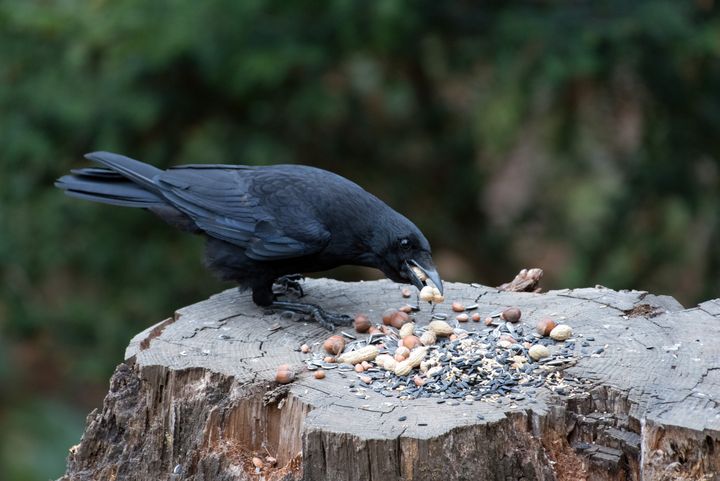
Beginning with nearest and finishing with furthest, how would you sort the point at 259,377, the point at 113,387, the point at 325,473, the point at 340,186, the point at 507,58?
1. the point at 325,473
2. the point at 259,377
3. the point at 113,387
4. the point at 340,186
5. the point at 507,58

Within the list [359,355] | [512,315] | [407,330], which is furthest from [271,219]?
[512,315]

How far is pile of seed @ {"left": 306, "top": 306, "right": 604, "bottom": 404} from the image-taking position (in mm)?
3711

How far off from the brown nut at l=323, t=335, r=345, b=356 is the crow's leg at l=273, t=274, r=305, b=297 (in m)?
0.92

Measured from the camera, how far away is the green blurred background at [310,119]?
6715 mm

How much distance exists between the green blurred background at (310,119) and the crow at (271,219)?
1.79 meters

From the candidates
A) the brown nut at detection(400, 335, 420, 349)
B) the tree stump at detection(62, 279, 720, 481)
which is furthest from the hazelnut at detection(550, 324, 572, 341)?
the brown nut at detection(400, 335, 420, 349)

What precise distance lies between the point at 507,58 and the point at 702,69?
1.40 m

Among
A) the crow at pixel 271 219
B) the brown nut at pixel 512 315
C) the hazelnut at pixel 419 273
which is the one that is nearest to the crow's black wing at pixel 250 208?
the crow at pixel 271 219

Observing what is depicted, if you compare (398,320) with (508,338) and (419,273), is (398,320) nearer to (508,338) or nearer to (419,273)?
(419,273)

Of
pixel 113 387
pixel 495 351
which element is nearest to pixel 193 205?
pixel 113 387

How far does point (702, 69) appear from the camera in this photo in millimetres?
7020

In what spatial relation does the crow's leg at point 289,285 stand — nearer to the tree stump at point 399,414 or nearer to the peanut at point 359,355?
the tree stump at point 399,414

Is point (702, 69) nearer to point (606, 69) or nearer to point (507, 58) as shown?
point (606, 69)

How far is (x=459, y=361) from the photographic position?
390 cm
